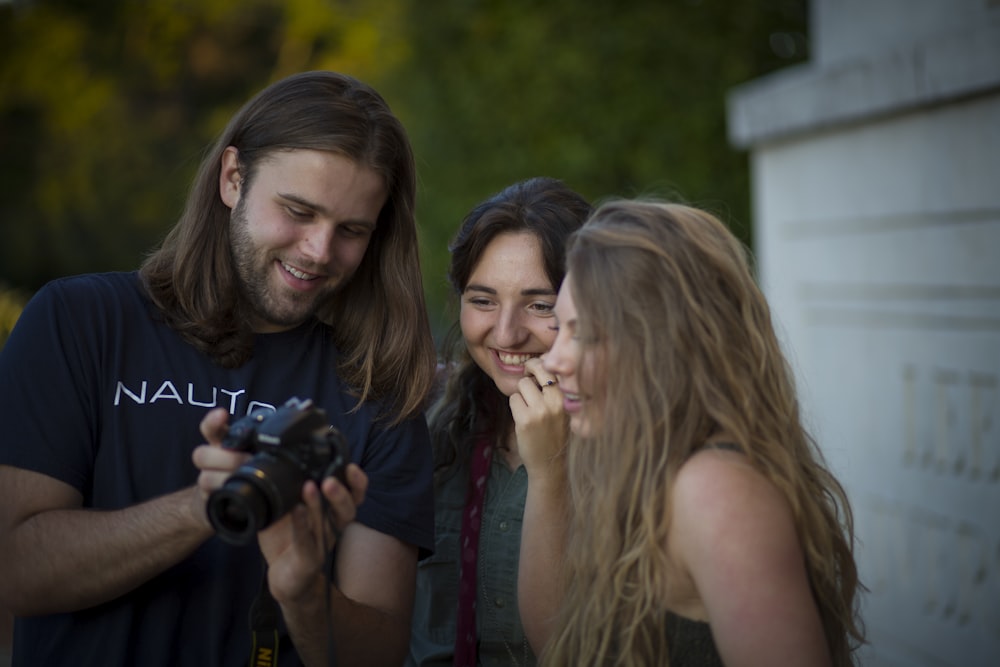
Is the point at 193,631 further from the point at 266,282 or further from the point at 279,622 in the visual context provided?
the point at 266,282

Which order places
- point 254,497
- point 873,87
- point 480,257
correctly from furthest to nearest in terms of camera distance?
point 873,87
point 480,257
point 254,497

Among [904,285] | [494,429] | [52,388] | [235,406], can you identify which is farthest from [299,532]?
[904,285]

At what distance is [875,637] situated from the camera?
5.39 metres

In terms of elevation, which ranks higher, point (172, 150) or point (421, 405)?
point (172, 150)

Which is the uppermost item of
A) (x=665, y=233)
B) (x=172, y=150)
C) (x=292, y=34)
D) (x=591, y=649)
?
(x=292, y=34)

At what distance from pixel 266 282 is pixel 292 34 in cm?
1274

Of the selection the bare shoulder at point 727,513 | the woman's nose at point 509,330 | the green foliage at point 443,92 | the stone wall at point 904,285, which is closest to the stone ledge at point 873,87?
the stone wall at point 904,285

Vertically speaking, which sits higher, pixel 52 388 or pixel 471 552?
pixel 52 388

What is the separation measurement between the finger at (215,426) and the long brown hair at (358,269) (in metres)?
0.48

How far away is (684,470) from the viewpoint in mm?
2139

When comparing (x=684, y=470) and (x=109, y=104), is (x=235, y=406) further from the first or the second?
(x=109, y=104)

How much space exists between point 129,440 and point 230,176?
0.77 meters

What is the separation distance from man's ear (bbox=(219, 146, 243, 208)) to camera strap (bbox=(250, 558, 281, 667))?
3.37 feet

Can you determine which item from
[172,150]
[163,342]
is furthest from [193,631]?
[172,150]
